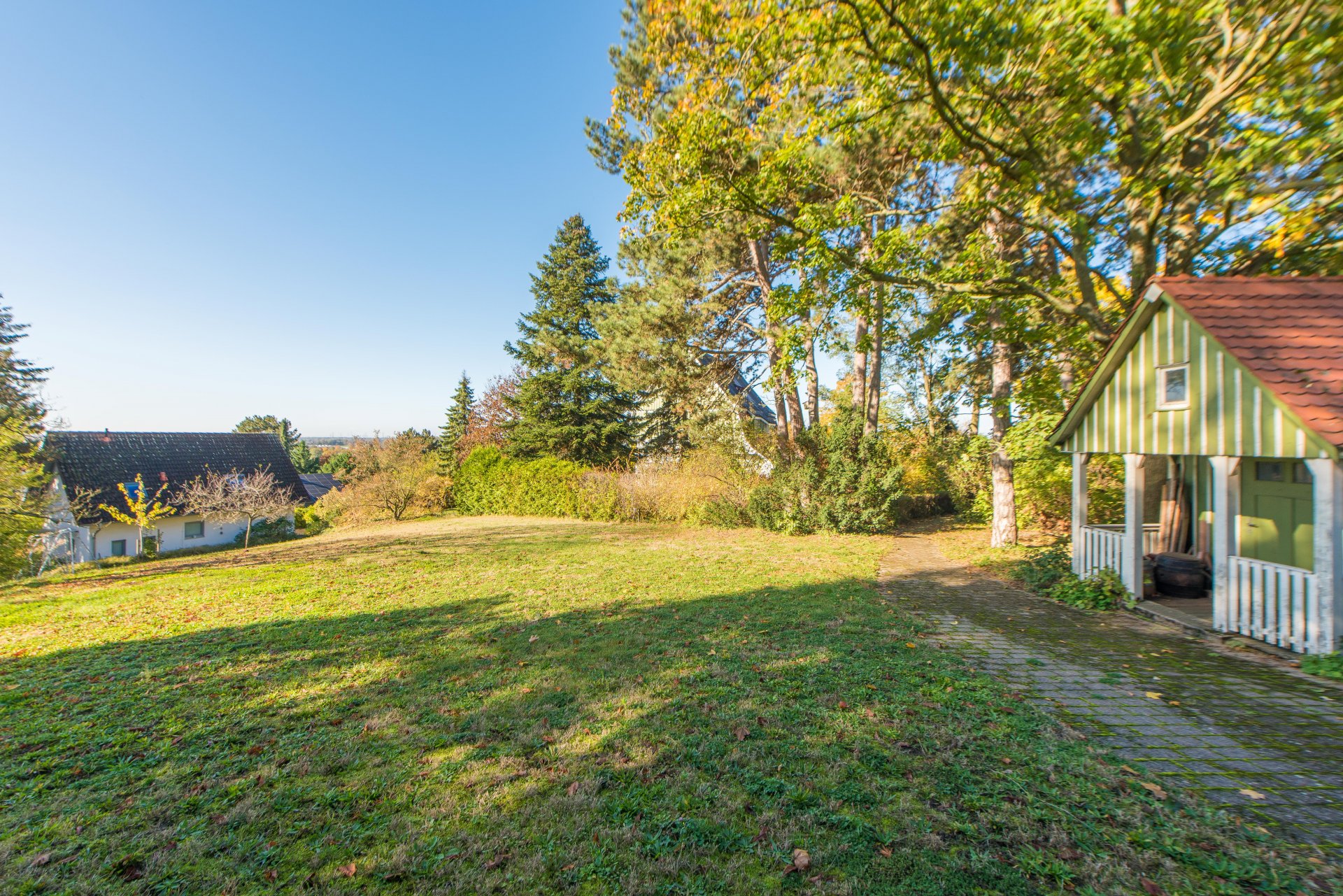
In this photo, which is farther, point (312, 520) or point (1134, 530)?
point (312, 520)

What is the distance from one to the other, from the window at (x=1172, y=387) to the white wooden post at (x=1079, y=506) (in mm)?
1876

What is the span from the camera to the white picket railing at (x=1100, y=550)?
820cm

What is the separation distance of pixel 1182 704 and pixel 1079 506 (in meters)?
5.48

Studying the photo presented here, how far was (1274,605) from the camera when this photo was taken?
5.91 meters

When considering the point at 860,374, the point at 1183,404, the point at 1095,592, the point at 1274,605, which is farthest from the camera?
the point at 860,374

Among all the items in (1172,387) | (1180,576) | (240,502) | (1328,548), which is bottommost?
(240,502)

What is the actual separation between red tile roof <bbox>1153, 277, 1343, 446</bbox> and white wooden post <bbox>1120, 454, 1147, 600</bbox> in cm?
209

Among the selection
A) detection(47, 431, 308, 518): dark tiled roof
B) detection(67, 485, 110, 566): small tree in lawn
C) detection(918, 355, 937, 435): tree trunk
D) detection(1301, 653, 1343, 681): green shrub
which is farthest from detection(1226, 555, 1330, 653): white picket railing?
detection(47, 431, 308, 518): dark tiled roof

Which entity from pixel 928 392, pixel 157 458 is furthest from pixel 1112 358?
pixel 157 458

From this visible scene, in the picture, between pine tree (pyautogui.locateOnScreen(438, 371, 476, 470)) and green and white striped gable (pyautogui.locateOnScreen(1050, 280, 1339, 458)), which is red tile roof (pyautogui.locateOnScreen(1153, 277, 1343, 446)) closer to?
green and white striped gable (pyautogui.locateOnScreen(1050, 280, 1339, 458))

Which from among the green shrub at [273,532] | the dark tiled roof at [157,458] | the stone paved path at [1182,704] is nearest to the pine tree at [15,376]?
the dark tiled roof at [157,458]

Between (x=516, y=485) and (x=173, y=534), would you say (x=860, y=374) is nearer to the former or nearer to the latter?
(x=516, y=485)

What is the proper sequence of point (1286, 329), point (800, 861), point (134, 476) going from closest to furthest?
point (800, 861) < point (1286, 329) < point (134, 476)

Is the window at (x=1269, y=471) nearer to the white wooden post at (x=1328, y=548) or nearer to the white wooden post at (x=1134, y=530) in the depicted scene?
the white wooden post at (x=1134, y=530)
